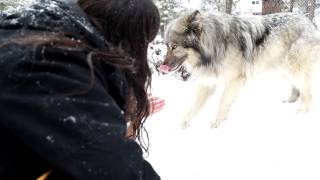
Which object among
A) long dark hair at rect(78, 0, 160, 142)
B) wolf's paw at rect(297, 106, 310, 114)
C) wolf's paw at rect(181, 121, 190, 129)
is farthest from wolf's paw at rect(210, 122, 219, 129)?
long dark hair at rect(78, 0, 160, 142)

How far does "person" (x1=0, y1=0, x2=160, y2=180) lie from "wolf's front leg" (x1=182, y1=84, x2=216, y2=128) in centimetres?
400

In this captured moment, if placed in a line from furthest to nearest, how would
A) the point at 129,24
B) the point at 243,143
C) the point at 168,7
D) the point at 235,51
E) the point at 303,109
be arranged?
the point at 168,7
the point at 303,109
the point at 235,51
the point at 243,143
the point at 129,24

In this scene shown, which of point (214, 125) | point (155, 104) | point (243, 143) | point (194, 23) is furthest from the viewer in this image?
point (214, 125)

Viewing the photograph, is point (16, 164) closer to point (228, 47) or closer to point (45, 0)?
point (45, 0)

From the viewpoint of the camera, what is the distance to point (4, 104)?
142 cm

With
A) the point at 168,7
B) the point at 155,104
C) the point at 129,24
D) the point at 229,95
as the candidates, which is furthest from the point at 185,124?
the point at 168,7

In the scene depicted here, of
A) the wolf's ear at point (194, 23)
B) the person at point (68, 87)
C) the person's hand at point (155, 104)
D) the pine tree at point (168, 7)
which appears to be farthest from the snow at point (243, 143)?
the pine tree at point (168, 7)

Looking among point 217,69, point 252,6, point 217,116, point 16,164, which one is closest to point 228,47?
point 217,69

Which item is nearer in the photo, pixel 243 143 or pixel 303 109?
pixel 243 143

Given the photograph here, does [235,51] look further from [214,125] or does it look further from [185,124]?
[185,124]

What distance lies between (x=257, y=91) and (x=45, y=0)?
6209 mm

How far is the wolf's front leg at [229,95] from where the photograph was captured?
19.3 ft

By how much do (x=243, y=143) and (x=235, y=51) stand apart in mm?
1568

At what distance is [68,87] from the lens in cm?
144
